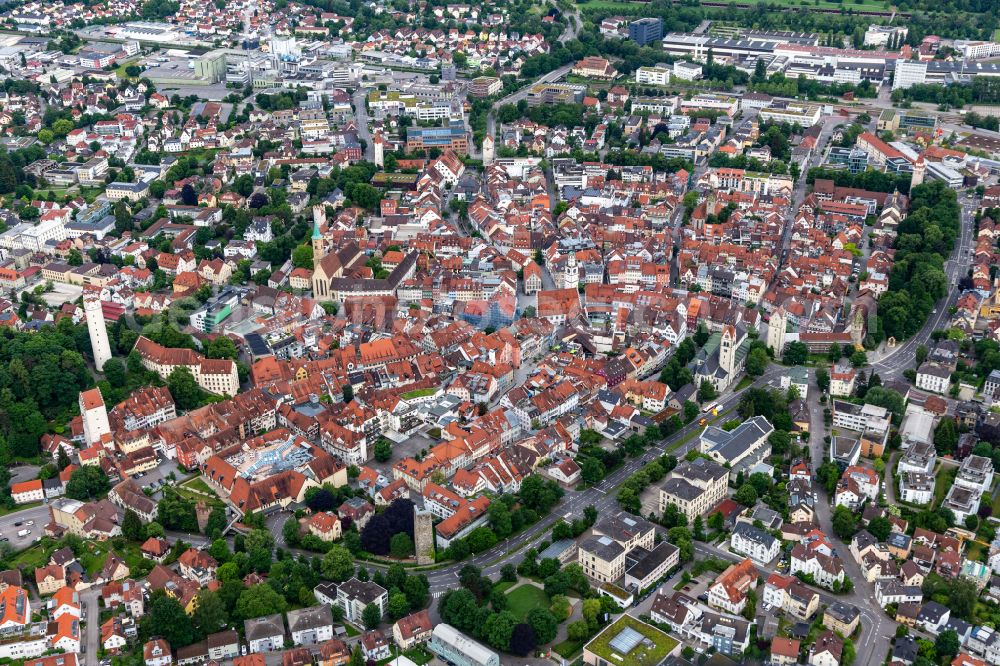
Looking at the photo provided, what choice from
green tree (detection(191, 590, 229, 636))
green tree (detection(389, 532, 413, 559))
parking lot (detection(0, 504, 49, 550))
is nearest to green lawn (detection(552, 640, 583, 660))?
green tree (detection(389, 532, 413, 559))

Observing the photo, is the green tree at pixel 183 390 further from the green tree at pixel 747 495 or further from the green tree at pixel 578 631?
the green tree at pixel 747 495

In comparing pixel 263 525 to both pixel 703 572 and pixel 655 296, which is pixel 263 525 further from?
pixel 655 296

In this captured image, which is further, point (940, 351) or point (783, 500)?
point (940, 351)

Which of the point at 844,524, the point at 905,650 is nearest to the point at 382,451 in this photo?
the point at 844,524

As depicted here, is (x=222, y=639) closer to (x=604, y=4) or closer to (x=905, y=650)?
(x=905, y=650)

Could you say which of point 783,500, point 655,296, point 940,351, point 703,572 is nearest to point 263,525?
point 703,572

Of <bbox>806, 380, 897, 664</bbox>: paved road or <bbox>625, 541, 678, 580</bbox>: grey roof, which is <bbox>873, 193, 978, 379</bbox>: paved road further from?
<bbox>625, 541, 678, 580</bbox>: grey roof
